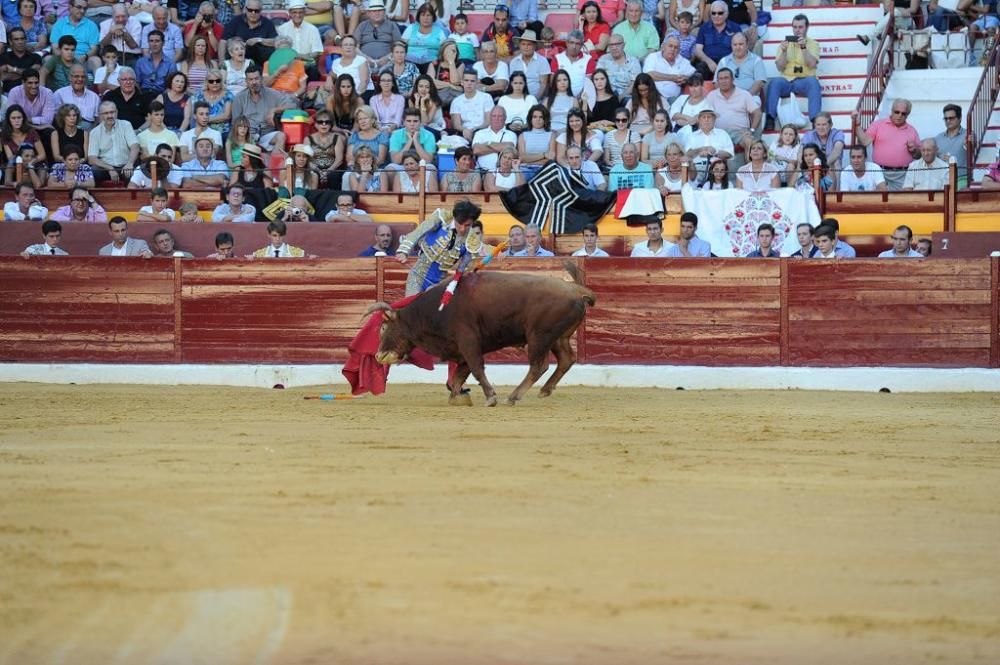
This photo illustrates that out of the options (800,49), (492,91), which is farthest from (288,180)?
(800,49)

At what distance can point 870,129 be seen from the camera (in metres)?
13.7

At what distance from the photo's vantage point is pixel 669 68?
1430cm

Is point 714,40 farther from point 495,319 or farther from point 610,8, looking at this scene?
point 495,319

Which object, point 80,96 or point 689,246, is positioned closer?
point 689,246

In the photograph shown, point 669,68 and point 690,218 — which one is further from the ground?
point 669,68

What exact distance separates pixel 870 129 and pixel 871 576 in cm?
1006

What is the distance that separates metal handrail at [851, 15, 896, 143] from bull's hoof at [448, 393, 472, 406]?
249 inches

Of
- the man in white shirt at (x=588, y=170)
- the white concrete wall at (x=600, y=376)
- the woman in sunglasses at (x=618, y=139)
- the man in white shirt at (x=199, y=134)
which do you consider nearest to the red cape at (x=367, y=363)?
the white concrete wall at (x=600, y=376)

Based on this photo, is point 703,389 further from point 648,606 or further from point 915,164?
point 648,606

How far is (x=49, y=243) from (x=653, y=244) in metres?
5.37

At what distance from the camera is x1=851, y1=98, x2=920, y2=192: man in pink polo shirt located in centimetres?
1343

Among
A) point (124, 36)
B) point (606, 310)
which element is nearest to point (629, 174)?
point (606, 310)

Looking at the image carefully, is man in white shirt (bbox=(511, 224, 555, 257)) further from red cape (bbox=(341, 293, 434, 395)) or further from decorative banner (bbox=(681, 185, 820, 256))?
red cape (bbox=(341, 293, 434, 395))

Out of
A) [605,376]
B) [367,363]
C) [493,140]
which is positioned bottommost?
[605,376]
